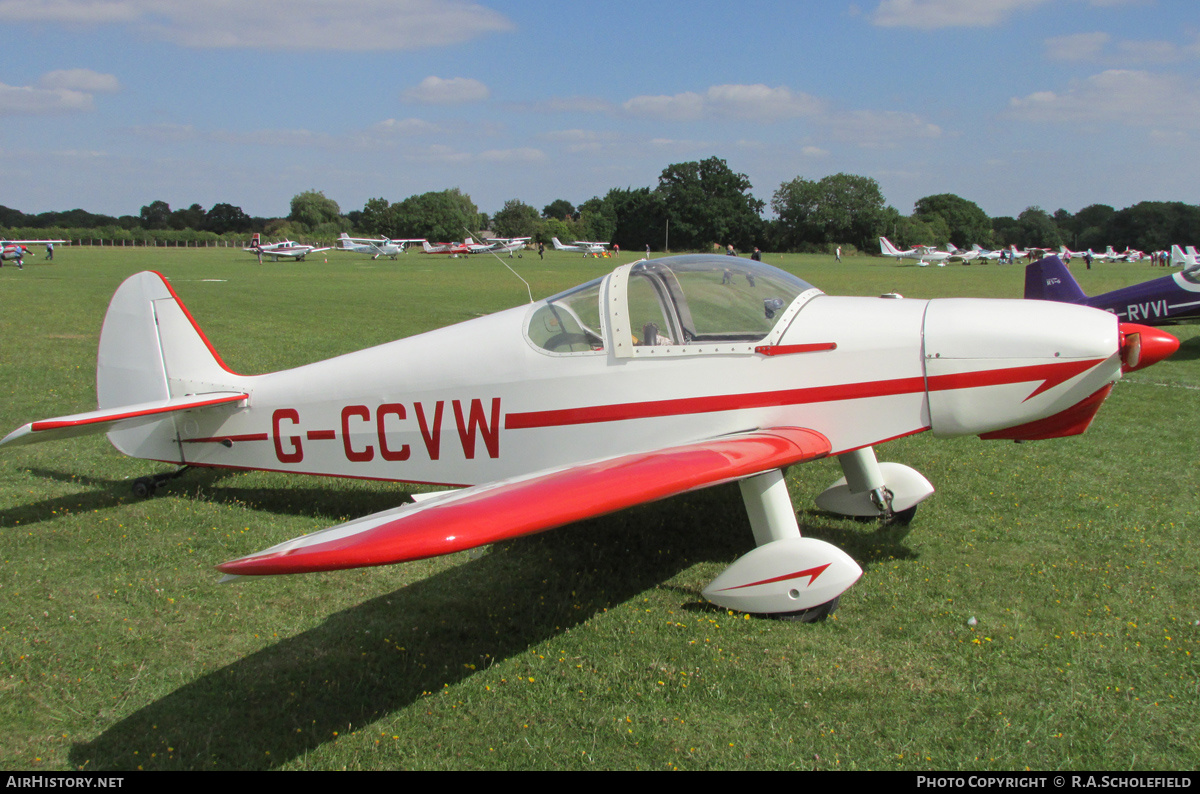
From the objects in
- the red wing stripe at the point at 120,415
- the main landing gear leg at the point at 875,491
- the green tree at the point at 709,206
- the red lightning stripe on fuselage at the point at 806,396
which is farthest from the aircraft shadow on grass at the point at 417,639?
the green tree at the point at 709,206

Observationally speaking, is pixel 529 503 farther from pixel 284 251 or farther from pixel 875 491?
pixel 284 251

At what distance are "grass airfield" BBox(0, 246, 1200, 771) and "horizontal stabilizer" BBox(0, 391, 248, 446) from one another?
0.81 m

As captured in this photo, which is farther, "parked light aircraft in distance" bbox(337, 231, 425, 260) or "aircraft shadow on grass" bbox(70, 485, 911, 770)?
"parked light aircraft in distance" bbox(337, 231, 425, 260)

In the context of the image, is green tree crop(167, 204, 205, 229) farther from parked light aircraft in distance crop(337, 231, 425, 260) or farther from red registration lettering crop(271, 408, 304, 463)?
red registration lettering crop(271, 408, 304, 463)

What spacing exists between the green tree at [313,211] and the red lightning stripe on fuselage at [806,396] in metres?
119

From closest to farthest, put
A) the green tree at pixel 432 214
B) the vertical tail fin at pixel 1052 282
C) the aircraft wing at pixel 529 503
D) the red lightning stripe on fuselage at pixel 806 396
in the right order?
the aircraft wing at pixel 529 503 < the red lightning stripe on fuselage at pixel 806 396 < the vertical tail fin at pixel 1052 282 < the green tree at pixel 432 214

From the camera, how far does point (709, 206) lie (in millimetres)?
96500

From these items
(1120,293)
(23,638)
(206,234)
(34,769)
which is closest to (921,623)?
(34,769)

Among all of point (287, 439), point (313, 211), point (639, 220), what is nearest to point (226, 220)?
point (313, 211)

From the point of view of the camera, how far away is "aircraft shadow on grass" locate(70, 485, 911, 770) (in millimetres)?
3328

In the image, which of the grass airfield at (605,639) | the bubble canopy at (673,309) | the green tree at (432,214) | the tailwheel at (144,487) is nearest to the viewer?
the grass airfield at (605,639)

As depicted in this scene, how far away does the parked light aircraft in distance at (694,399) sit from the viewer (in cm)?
416

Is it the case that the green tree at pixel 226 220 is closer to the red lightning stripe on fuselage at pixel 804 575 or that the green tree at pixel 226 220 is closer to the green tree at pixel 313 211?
the green tree at pixel 313 211

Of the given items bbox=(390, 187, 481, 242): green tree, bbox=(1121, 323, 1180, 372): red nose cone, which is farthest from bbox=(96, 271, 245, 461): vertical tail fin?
bbox=(390, 187, 481, 242): green tree
